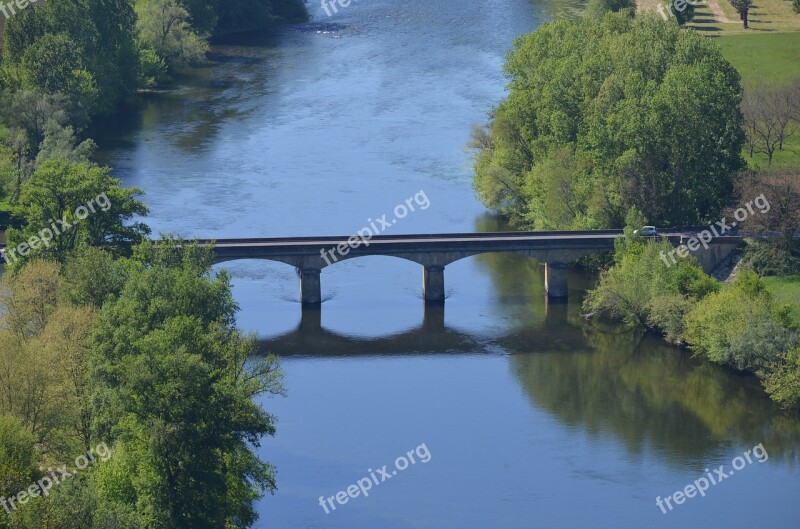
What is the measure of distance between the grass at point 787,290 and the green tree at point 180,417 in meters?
35.7

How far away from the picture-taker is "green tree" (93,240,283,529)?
73.9 m

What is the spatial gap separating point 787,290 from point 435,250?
68.6ft

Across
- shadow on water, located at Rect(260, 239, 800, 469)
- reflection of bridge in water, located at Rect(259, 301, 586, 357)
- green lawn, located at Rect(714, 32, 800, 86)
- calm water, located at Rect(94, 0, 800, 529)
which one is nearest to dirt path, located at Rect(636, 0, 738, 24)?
green lawn, located at Rect(714, 32, 800, 86)

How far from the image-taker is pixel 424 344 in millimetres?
103250

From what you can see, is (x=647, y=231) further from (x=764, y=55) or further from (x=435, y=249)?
(x=764, y=55)

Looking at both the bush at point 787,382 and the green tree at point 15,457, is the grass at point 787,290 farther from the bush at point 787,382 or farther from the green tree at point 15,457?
the green tree at point 15,457

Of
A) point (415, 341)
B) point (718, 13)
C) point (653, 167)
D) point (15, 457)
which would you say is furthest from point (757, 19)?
point (15, 457)

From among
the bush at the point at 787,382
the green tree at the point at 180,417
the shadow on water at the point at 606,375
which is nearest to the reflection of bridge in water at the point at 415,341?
the shadow on water at the point at 606,375

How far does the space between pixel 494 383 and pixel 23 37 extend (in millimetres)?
66260

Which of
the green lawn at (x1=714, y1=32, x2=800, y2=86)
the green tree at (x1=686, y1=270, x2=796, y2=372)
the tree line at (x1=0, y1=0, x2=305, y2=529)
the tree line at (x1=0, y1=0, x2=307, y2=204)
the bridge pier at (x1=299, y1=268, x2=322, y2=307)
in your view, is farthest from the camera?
the green lawn at (x1=714, y1=32, x2=800, y2=86)

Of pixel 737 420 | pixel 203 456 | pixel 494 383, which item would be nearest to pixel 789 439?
pixel 737 420

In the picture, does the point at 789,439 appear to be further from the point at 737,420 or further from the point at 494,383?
the point at 494,383

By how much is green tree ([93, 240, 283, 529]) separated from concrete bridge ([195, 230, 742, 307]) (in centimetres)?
2627

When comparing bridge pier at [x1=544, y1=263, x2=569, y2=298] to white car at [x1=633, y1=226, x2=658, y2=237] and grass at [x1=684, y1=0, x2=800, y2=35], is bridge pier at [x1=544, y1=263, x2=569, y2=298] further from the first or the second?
grass at [x1=684, y1=0, x2=800, y2=35]
